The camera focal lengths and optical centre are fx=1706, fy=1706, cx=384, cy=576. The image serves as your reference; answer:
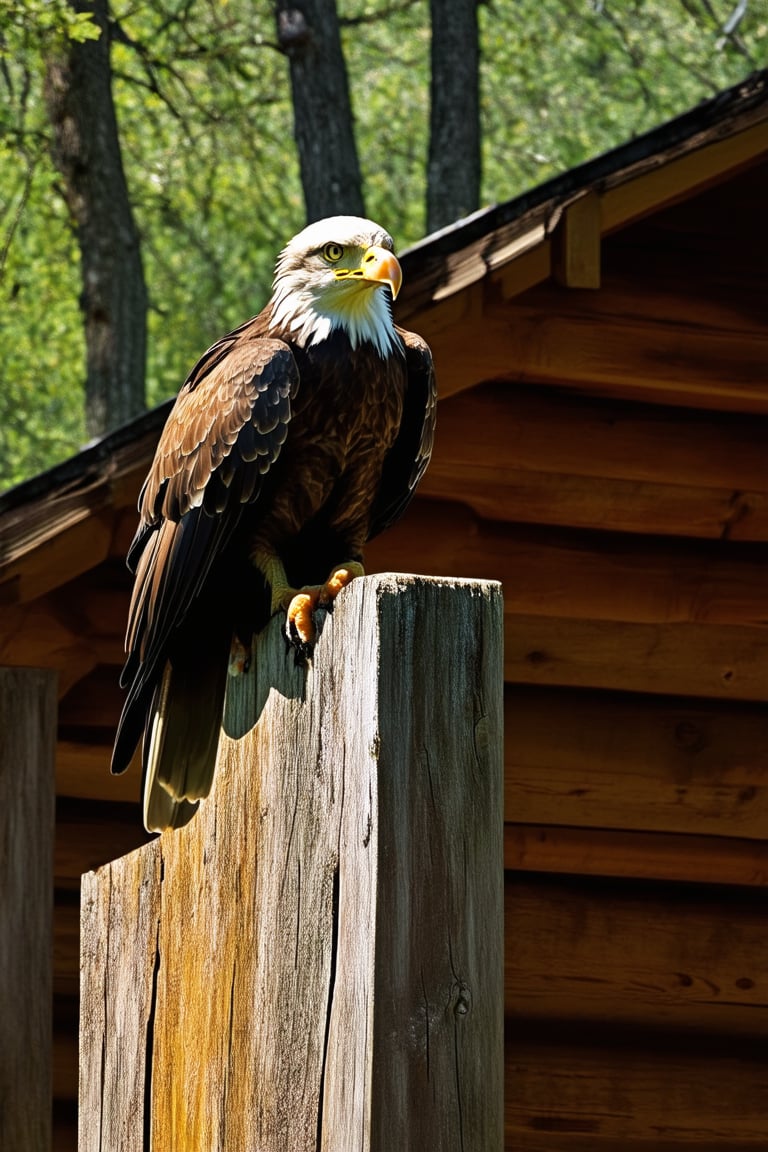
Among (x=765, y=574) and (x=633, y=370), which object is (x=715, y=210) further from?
(x=765, y=574)

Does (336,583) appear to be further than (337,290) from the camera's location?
No

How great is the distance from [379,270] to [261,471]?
1.41ft

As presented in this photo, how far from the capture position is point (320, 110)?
1115 cm

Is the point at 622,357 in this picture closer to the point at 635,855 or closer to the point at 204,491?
the point at 635,855

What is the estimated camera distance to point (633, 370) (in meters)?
4.93

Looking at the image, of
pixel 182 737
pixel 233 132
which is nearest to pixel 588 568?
pixel 182 737

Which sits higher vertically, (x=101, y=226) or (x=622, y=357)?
(x=101, y=226)

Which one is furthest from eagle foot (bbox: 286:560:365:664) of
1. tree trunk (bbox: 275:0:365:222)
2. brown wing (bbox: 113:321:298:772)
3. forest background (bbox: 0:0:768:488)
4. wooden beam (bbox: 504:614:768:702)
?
tree trunk (bbox: 275:0:365:222)

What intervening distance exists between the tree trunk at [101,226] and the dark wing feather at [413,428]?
25.8 ft

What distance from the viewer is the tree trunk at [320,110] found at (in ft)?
35.8

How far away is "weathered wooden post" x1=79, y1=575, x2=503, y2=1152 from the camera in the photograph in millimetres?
1887

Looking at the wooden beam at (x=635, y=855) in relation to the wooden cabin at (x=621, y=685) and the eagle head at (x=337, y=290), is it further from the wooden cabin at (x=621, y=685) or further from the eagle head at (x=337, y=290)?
the eagle head at (x=337, y=290)

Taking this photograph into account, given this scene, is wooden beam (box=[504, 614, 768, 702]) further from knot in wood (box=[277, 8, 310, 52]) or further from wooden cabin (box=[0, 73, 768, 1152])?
knot in wood (box=[277, 8, 310, 52])

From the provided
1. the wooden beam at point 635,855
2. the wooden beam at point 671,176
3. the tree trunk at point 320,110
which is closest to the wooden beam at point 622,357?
the wooden beam at point 671,176
